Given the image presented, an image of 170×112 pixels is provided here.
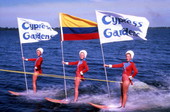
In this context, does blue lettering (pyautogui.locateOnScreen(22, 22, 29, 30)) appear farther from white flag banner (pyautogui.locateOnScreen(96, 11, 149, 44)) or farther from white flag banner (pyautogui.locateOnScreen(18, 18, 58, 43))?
white flag banner (pyautogui.locateOnScreen(96, 11, 149, 44))

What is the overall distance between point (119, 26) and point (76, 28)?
2539 mm

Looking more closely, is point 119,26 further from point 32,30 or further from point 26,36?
point 26,36

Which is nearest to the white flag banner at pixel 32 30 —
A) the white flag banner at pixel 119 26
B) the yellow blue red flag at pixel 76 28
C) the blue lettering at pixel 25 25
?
the blue lettering at pixel 25 25

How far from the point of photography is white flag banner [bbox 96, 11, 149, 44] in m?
12.5

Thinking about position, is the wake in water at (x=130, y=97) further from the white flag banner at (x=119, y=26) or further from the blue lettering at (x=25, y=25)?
the blue lettering at (x=25, y=25)

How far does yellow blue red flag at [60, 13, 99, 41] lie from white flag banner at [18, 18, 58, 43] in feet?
5.95

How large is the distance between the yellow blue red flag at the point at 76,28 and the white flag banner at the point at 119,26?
84 centimetres

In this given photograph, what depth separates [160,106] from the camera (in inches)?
515

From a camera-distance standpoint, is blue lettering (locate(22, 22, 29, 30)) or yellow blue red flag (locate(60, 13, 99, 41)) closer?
yellow blue red flag (locate(60, 13, 99, 41))

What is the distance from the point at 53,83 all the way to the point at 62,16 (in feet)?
26.9

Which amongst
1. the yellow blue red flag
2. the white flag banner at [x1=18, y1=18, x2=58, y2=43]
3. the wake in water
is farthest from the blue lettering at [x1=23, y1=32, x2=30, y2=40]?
the wake in water

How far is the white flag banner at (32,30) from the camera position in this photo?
1498 cm

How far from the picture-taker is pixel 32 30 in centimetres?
1516

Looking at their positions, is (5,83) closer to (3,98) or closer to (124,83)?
(3,98)
